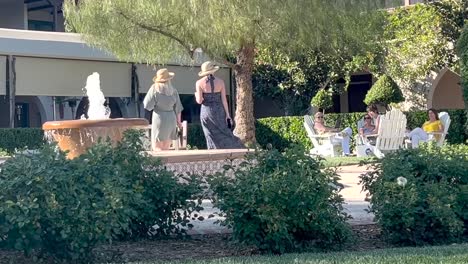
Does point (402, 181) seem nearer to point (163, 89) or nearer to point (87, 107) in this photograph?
point (163, 89)

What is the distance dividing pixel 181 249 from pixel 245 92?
37.0 feet

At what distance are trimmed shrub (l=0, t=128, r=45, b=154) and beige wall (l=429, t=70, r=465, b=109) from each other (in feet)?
39.1

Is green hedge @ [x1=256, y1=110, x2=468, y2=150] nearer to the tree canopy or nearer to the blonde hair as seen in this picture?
the tree canopy

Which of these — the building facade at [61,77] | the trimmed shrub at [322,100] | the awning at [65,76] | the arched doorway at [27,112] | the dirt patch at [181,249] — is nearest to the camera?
the dirt patch at [181,249]

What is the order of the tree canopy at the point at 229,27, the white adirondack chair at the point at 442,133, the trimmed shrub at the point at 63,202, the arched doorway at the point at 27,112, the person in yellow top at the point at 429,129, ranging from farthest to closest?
the arched doorway at the point at 27,112, the white adirondack chair at the point at 442,133, the person in yellow top at the point at 429,129, the tree canopy at the point at 229,27, the trimmed shrub at the point at 63,202

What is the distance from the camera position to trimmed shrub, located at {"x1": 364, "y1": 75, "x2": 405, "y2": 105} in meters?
21.6

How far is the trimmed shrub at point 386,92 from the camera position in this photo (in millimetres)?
21609

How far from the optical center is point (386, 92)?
21.6m

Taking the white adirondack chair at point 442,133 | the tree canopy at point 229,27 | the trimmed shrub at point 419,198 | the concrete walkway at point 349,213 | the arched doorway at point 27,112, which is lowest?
the concrete walkway at point 349,213

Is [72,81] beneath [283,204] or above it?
above

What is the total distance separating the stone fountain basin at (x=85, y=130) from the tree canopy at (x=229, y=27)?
6.07m

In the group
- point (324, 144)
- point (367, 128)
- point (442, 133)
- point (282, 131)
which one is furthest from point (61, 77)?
point (442, 133)

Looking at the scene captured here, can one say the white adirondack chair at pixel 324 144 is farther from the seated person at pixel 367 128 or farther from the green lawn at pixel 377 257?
the green lawn at pixel 377 257

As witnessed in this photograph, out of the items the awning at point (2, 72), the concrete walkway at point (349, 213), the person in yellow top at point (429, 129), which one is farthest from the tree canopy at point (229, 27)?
the concrete walkway at point (349, 213)
